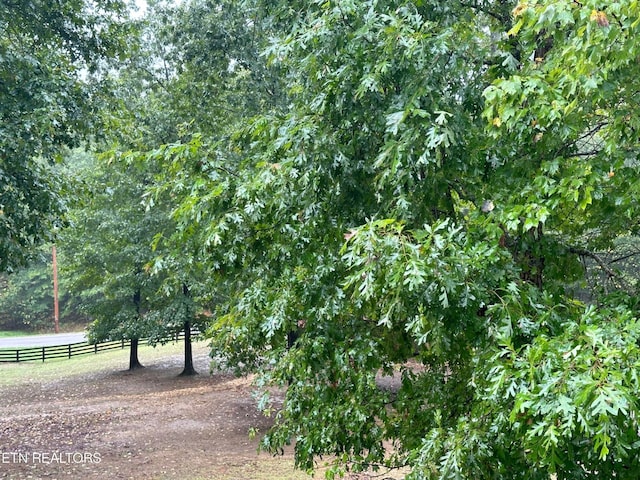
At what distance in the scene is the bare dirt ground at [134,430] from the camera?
10.4 metres

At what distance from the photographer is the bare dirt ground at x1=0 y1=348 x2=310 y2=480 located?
1038cm

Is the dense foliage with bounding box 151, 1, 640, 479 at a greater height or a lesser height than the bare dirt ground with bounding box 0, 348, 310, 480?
greater

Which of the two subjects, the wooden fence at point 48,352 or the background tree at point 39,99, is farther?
the wooden fence at point 48,352

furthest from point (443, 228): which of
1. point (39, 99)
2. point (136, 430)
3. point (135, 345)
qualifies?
point (135, 345)

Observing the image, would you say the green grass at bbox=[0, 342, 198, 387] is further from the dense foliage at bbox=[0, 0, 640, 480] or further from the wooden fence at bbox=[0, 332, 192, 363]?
the dense foliage at bbox=[0, 0, 640, 480]

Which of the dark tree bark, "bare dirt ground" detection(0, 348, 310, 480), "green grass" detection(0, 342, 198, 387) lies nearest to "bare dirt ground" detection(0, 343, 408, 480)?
"bare dirt ground" detection(0, 348, 310, 480)

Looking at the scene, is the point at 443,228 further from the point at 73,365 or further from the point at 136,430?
the point at 73,365

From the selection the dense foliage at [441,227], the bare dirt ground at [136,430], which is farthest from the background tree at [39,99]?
the bare dirt ground at [136,430]

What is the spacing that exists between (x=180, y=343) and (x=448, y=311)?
1168 inches

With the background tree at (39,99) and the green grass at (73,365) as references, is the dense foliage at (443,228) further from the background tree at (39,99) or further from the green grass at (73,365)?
the green grass at (73,365)

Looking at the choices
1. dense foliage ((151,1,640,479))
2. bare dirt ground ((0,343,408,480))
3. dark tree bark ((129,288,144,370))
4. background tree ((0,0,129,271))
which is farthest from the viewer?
dark tree bark ((129,288,144,370))

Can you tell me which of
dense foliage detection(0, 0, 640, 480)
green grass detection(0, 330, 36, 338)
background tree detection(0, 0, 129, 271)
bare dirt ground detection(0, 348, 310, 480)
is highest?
background tree detection(0, 0, 129, 271)

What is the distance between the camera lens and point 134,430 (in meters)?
13.2

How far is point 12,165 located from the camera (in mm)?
8086
